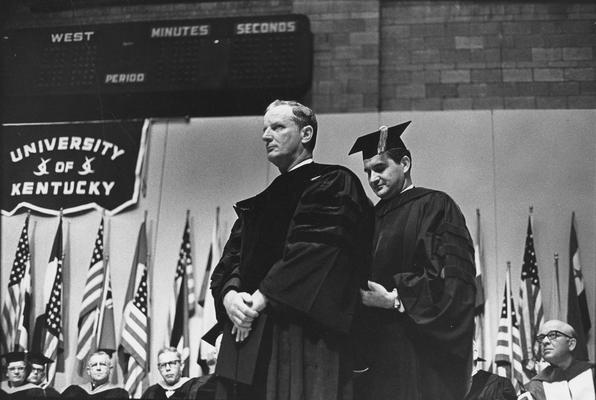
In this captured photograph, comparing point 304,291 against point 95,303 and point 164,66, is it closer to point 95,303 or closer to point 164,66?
point 95,303

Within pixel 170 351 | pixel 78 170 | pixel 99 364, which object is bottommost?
pixel 99 364

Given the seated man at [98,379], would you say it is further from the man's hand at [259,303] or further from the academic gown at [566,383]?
the man's hand at [259,303]

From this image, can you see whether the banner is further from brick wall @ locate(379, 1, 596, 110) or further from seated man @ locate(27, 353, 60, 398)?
brick wall @ locate(379, 1, 596, 110)

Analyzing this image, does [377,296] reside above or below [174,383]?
above

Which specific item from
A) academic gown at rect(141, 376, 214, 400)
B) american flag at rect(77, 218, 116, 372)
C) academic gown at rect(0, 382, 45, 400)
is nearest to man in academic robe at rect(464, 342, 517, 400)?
academic gown at rect(141, 376, 214, 400)

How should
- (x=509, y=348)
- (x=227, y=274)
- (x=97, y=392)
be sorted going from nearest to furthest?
(x=227, y=274)
(x=509, y=348)
(x=97, y=392)

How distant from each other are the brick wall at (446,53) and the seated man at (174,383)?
2586 mm

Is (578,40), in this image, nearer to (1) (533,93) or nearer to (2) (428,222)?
(1) (533,93)

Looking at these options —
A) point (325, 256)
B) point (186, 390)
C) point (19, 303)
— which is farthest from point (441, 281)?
point (19, 303)

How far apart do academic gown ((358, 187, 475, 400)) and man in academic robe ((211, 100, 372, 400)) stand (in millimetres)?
343

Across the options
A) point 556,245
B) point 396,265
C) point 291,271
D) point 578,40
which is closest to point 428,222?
point 396,265

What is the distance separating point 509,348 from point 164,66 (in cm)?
380

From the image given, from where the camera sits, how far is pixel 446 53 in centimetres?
754

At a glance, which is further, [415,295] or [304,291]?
[415,295]
